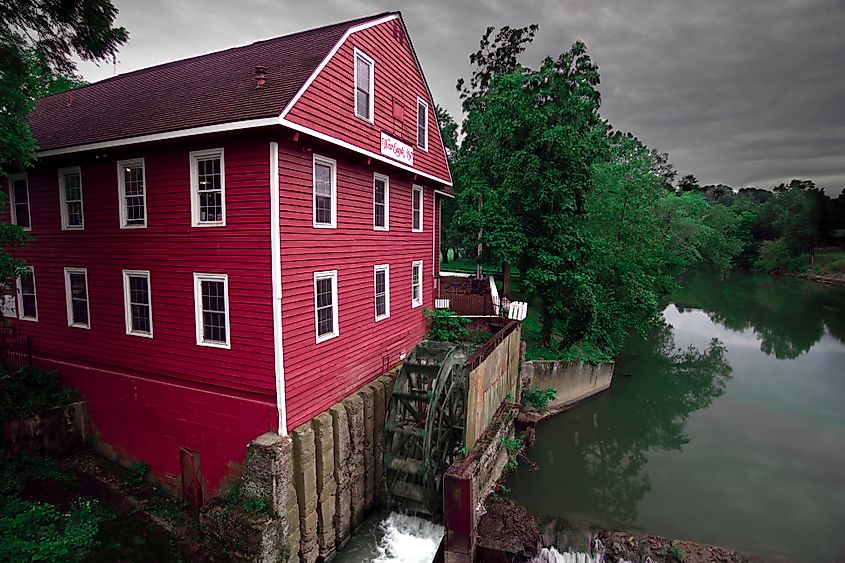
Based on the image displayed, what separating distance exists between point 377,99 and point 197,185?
4.70 m

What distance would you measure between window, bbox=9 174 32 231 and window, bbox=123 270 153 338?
4.08 metres

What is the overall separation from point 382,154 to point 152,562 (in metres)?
9.52

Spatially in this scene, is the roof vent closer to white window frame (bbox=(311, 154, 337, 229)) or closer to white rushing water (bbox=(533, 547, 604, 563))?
white window frame (bbox=(311, 154, 337, 229))

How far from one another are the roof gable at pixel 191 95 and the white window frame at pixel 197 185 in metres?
0.56

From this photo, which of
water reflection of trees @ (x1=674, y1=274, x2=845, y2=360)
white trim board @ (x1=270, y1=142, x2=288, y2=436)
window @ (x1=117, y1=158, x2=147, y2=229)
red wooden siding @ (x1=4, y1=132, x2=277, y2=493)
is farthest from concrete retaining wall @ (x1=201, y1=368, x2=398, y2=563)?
water reflection of trees @ (x1=674, y1=274, x2=845, y2=360)

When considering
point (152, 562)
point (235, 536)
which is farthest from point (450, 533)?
point (152, 562)

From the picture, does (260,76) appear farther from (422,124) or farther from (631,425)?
(631,425)

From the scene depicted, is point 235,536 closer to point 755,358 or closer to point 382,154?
point 382,154

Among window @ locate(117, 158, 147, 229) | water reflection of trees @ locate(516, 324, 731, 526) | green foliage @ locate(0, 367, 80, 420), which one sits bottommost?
water reflection of trees @ locate(516, 324, 731, 526)

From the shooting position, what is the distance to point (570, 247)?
53.3ft

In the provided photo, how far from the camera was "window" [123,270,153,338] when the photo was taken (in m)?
9.11

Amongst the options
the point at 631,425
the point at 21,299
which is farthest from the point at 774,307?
the point at 21,299

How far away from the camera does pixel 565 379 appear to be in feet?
55.4

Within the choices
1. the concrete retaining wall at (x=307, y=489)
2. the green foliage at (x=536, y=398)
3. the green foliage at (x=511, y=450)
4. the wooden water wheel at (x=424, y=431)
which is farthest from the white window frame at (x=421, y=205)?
the green foliage at (x=536, y=398)
